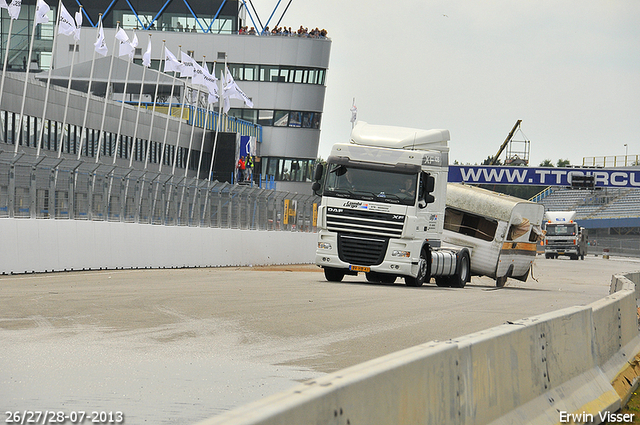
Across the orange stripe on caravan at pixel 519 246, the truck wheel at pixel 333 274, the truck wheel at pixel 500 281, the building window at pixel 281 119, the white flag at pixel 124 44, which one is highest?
the building window at pixel 281 119

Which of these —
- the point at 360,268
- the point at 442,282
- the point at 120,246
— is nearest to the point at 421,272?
the point at 360,268

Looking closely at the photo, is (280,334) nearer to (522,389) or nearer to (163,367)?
(163,367)

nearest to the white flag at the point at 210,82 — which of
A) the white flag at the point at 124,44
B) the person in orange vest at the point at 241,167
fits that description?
the white flag at the point at 124,44

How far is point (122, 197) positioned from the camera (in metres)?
24.8

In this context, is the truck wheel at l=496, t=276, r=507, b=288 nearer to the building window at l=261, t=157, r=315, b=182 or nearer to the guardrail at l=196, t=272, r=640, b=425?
the guardrail at l=196, t=272, r=640, b=425

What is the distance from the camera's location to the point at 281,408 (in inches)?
125

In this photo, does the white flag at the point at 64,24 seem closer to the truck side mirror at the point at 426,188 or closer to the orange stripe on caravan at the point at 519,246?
the orange stripe on caravan at the point at 519,246

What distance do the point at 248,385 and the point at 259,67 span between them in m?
75.1

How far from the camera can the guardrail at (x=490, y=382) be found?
356 cm

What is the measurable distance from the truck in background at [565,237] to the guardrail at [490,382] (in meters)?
63.2

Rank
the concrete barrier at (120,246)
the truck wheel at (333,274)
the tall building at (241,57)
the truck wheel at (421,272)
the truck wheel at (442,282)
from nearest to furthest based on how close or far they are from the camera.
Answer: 1. the concrete barrier at (120,246)
2. the truck wheel at (421,272)
3. the truck wheel at (333,274)
4. the truck wheel at (442,282)
5. the tall building at (241,57)

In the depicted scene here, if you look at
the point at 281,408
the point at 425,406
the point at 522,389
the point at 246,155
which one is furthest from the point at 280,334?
the point at 246,155

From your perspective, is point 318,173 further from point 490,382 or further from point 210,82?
point 210,82

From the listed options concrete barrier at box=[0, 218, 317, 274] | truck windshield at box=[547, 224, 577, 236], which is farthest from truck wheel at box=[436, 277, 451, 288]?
truck windshield at box=[547, 224, 577, 236]
